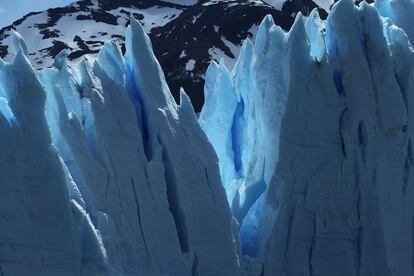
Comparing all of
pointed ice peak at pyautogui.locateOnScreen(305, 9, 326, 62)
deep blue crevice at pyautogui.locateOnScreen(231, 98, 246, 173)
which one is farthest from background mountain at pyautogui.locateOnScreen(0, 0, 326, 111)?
pointed ice peak at pyautogui.locateOnScreen(305, 9, 326, 62)

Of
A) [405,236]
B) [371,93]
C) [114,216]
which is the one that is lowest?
[405,236]

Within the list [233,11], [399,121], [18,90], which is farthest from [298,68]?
[233,11]

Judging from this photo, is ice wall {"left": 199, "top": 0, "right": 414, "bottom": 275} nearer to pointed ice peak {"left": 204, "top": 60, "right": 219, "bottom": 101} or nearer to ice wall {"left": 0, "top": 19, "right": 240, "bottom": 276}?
ice wall {"left": 0, "top": 19, "right": 240, "bottom": 276}

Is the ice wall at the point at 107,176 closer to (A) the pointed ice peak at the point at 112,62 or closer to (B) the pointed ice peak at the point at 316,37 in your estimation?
(A) the pointed ice peak at the point at 112,62

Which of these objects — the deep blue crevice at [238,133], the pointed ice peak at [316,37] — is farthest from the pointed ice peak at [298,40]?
the deep blue crevice at [238,133]

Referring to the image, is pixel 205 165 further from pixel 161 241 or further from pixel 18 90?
pixel 18 90

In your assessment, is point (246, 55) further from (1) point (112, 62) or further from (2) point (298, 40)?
(1) point (112, 62)
